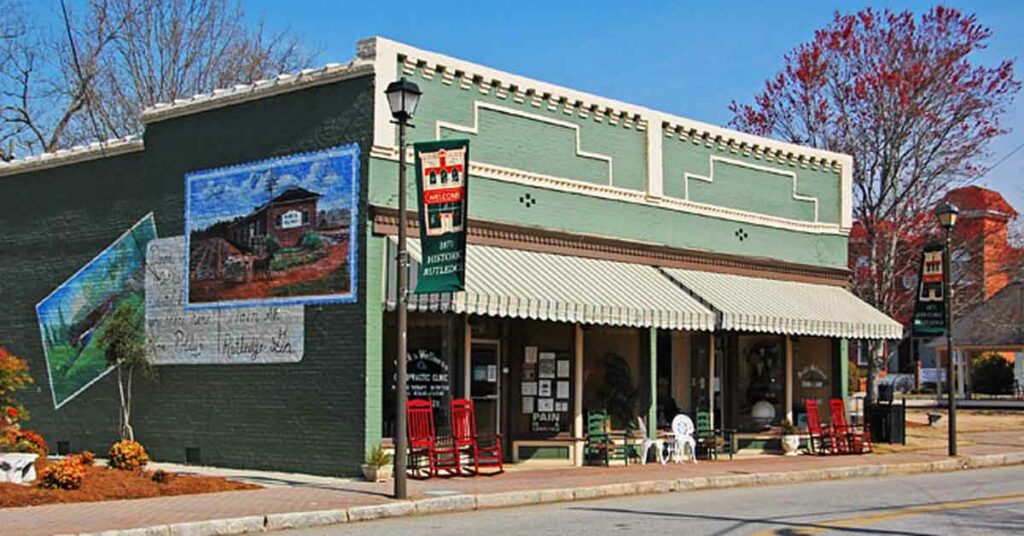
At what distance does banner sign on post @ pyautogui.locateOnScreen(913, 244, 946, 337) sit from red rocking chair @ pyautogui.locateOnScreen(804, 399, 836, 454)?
3258 mm

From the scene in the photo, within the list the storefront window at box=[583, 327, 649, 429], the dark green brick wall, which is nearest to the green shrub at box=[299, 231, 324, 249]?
the dark green brick wall

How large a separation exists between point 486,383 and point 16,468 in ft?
26.0

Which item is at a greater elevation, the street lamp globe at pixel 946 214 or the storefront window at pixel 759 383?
the street lamp globe at pixel 946 214

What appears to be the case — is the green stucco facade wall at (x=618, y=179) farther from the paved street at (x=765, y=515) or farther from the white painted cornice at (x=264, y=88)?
the paved street at (x=765, y=515)

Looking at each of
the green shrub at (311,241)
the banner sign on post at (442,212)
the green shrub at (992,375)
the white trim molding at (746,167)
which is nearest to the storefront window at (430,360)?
the green shrub at (311,241)

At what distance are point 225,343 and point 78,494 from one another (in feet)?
18.3

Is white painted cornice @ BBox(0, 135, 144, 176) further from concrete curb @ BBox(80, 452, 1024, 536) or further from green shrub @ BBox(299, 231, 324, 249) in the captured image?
concrete curb @ BBox(80, 452, 1024, 536)

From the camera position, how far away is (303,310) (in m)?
19.7

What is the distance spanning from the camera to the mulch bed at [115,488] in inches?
594

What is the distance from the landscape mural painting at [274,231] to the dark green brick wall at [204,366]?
24cm

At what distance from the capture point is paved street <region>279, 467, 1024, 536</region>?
13.3 metres

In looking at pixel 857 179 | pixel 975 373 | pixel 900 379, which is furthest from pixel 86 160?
pixel 900 379

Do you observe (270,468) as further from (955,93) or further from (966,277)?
(966,277)

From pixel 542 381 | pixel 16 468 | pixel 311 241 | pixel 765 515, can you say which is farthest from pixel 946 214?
pixel 16 468
